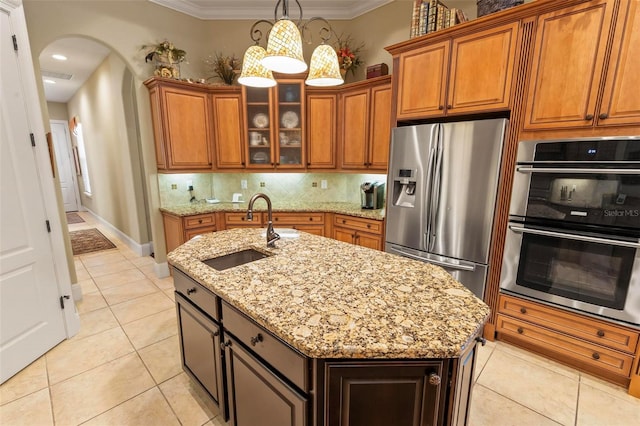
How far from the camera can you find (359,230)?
131 inches

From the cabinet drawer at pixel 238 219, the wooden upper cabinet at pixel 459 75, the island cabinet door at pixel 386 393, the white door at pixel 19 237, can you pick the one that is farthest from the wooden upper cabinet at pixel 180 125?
the island cabinet door at pixel 386 393

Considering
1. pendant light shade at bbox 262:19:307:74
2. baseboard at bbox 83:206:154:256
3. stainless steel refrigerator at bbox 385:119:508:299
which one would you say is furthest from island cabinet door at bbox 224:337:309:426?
baseboard at bbox 83:206:154:256

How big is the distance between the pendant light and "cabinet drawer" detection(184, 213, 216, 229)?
214 cm

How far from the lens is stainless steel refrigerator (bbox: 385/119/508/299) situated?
2221mm

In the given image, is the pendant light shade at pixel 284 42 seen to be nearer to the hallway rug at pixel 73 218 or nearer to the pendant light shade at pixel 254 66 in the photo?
the pendant light shade at pixel 254 66

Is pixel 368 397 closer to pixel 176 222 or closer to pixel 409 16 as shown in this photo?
pixel 176 222

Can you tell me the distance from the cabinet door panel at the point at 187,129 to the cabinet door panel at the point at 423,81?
241 centimetres

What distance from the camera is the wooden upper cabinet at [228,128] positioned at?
3.63 meters

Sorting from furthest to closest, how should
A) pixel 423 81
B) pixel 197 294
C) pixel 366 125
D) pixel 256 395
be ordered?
pixel 366 125, pixel 423 81, pixel 197 294, pixel 256 395

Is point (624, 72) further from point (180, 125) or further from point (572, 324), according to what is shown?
point (180, 125)

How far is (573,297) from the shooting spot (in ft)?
6.57

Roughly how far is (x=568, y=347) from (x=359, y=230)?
78.1 inches

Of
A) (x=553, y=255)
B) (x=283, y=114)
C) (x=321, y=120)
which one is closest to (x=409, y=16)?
(x=321, y=120)

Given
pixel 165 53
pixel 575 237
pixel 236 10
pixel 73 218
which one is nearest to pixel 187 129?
pixel 165 53
